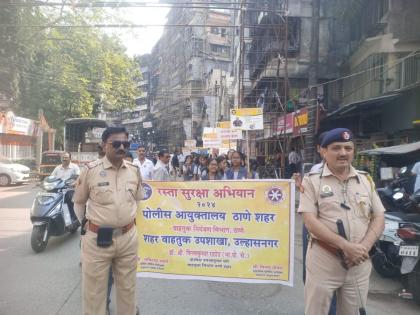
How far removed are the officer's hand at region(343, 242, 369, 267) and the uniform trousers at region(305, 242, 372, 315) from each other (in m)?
0.11

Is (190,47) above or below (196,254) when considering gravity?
above

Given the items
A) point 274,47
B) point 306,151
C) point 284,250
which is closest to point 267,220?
point 284,250

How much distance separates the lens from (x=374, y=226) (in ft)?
9.75

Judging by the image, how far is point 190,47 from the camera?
6022cm

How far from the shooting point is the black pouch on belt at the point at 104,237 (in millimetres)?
3465

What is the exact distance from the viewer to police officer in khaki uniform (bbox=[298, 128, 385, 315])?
9.54 ft

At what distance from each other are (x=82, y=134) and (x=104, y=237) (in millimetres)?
23336

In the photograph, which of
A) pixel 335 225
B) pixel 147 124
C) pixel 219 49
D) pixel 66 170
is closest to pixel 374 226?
pixel 335 225

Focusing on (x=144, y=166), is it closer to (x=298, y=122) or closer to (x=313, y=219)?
(x=313, y=219)

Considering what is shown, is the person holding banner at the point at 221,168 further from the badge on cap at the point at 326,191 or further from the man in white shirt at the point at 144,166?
the badge on cap at the point at 326,191

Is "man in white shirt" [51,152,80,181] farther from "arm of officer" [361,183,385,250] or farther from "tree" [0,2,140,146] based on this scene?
"tree" [0,2,140,146]

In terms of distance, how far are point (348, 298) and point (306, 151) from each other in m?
11.7

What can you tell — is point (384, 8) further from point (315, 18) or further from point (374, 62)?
point (315, 18)

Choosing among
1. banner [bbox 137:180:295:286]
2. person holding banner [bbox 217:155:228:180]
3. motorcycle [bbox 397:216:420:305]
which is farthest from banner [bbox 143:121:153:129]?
motorcycle [bbox 397:216:420:305]
